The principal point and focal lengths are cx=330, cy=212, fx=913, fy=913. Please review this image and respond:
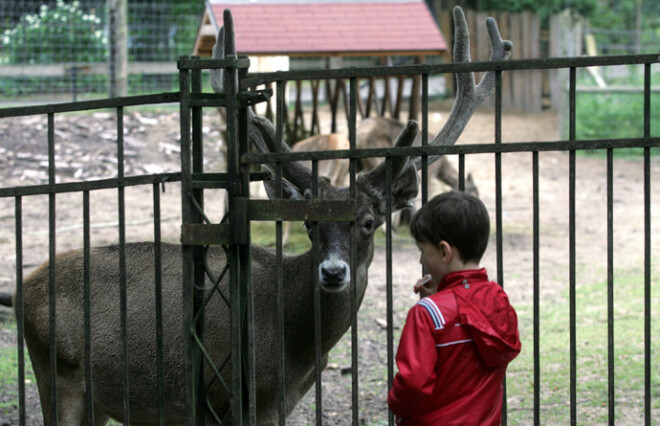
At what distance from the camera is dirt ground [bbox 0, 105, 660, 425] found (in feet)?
26.6

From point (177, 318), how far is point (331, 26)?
10695 mm

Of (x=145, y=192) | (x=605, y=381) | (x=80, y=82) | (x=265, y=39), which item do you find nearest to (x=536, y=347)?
(x=605, y=381)

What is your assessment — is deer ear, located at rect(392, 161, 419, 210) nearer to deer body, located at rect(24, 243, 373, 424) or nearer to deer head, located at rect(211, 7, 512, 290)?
deer head, located at rect(211, 7, 512, 290)

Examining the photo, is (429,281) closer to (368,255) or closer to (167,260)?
(368,255)

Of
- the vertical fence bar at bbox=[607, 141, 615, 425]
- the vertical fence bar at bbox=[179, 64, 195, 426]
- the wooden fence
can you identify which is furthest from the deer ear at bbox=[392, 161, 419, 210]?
the wooden fence

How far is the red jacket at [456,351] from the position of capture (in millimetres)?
3230

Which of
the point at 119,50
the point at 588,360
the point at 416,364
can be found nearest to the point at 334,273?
the point at 416,364

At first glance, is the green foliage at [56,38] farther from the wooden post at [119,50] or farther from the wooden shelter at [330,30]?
the wooden shelter at [330,30]

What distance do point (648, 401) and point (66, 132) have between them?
1505 centimetres

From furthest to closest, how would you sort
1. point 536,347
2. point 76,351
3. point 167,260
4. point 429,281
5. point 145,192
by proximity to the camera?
1. point 145,192
2. point 167,260
3. point 76,351
4. point 536,347
5. point 429,281

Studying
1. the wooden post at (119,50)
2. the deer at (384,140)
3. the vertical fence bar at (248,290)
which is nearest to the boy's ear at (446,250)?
the vertical fence bar at (248,290)

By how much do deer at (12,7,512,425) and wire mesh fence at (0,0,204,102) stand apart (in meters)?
15.3

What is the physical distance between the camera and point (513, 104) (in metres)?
25.1

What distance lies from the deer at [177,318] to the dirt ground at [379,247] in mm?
1734
